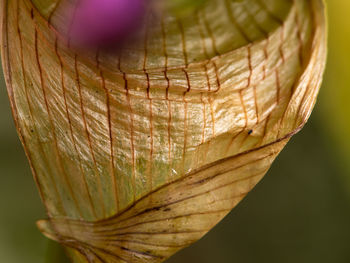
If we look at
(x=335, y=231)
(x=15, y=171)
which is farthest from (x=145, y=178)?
(x=335, y=231)

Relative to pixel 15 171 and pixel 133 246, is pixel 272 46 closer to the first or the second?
pixel 133 246

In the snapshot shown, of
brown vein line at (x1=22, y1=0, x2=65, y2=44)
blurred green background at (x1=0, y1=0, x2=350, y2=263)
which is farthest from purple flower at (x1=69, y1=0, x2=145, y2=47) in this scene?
blurred green background at (x1=0, y1=0, x2=350, y2=263)

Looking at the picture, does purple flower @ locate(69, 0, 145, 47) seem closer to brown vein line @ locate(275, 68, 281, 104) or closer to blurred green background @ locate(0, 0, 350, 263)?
brown vein line @ locate(275, 68, 281, 104)

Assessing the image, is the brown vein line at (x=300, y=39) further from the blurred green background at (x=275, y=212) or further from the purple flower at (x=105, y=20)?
the blurred green background at (x=275, y=212)

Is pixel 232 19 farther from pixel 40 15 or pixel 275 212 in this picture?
pixel 275 212

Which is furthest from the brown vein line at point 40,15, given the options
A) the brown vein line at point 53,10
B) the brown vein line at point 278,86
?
the brown vein line at point 278,86
